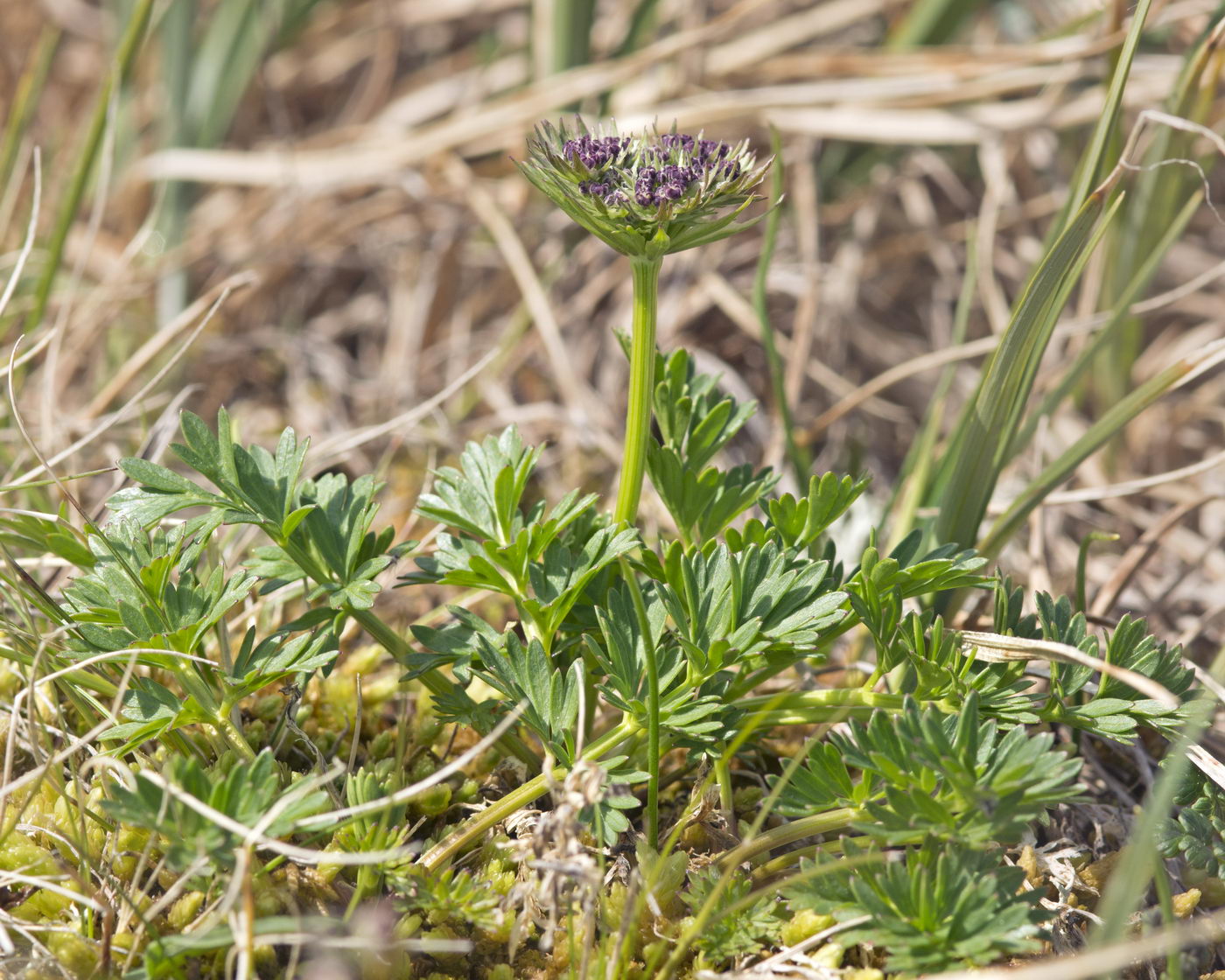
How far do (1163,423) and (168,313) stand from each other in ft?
8.82

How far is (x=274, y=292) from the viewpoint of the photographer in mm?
3168

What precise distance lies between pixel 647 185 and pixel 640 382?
259 millimetres

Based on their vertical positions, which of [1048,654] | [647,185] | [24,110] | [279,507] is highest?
[24,110]

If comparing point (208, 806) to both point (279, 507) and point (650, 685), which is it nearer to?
point (279, 507)

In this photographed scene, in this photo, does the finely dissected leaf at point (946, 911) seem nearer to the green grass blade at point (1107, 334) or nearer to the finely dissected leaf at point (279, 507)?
the finely dissected leaf at point (279, 507)

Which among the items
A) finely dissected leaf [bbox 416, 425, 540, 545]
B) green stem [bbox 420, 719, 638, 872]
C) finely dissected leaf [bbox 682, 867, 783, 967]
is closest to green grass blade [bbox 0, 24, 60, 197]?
finely dissected leaf [bbox 416, 425, 540, 545]

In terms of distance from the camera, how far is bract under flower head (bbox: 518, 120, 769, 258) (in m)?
1.15

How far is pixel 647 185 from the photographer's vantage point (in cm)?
114

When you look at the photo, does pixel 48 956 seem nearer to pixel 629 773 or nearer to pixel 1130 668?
pixel 629 773

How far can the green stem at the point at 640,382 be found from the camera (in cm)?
125

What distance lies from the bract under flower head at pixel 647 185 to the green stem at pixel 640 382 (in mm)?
38

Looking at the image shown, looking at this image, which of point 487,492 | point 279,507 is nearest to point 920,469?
point 487,492

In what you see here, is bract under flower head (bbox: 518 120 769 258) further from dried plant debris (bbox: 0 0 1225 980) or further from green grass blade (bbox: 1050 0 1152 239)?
green grass blade (bbox: 1050 0 1152 239)

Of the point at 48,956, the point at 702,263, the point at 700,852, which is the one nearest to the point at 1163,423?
the point at 702,263
